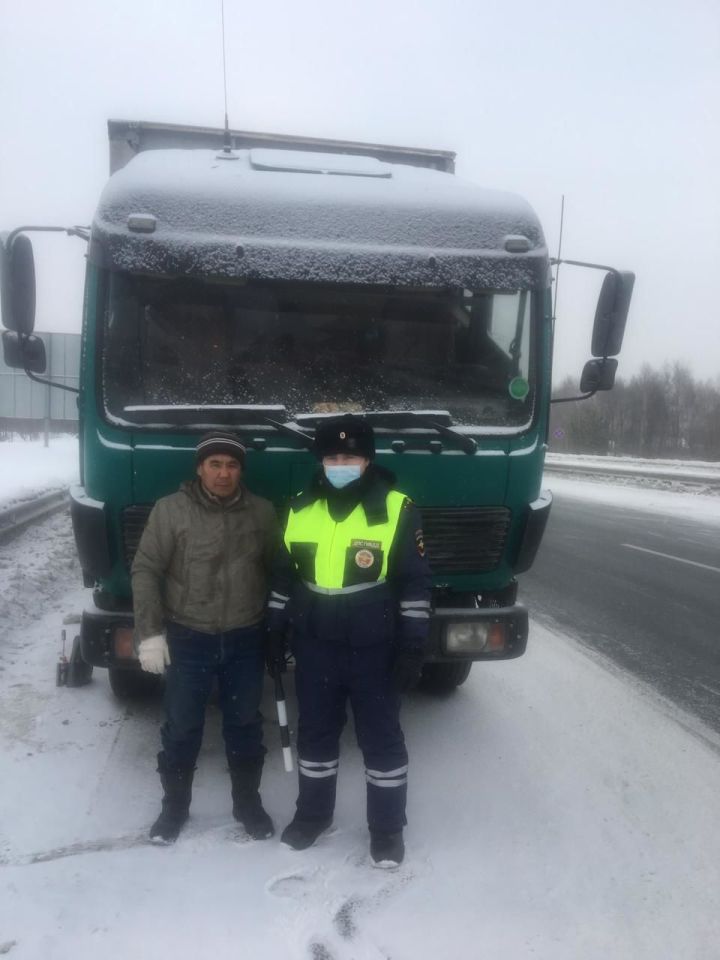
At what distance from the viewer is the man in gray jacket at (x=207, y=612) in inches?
124

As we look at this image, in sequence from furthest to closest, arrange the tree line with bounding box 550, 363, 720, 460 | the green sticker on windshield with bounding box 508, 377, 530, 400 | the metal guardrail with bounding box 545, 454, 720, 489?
the tree line with bounding box 550, 363, 720, 460 < the metal guardrail with bounding box 545, 454, 720, 489 < the green sticker on windshield with bounding box 508, 377, 530, 400

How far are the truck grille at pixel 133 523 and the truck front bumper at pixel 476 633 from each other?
4.62 ft

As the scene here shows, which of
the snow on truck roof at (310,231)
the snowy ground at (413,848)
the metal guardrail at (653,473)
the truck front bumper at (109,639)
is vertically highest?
the snow on truck roof at (310,231)

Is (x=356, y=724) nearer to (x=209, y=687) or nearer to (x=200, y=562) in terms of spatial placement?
(x=209, y=687)

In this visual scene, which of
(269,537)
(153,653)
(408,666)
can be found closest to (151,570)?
(153,653)

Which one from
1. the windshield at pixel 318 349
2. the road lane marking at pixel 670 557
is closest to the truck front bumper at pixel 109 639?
the windshield at pixel 318 349

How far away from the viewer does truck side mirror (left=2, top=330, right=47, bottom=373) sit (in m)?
3.87

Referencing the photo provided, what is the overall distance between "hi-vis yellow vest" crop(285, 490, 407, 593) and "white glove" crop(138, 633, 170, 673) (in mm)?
625

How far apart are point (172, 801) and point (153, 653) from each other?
66cm

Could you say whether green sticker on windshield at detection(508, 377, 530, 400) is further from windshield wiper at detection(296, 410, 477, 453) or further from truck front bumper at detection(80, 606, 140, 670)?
truck front bumper at detection(80, 606, 140, 670)

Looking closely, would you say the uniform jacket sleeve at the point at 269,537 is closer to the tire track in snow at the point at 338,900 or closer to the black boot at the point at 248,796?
the black boot at the point at 248,796

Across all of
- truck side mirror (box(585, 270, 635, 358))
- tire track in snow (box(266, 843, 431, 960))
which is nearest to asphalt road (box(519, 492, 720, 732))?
truck side mirror (box(585, 270, 635, 358))

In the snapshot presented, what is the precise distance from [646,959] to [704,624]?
478 cm

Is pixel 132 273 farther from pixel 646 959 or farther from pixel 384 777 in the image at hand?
pixel 646 959
